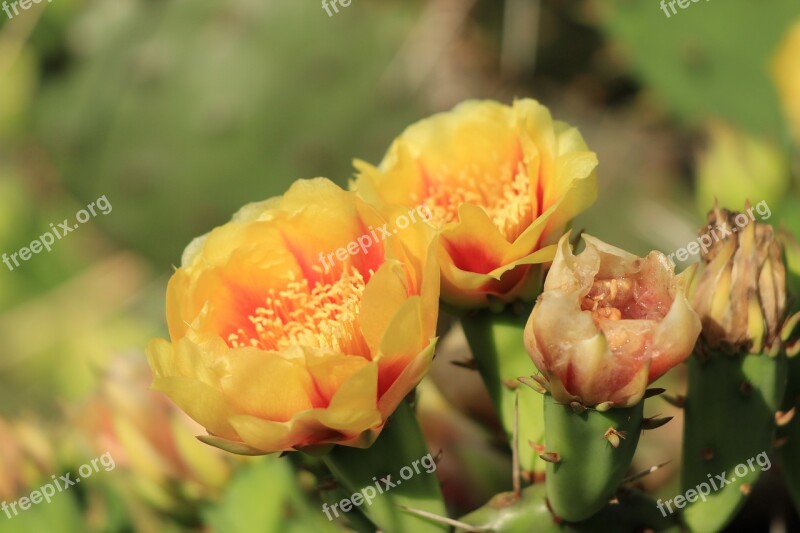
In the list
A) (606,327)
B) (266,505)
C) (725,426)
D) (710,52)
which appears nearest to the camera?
(606,327)

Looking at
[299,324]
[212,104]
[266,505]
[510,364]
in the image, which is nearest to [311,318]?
[299,324]

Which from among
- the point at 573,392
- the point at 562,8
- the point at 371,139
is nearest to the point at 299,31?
the point at 371,139

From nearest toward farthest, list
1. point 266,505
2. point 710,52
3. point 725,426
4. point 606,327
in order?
1. point 606,327
2. point 725,426
3. point 266,505
4. point 710,52

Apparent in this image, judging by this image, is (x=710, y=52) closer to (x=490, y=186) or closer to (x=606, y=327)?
(x=490, y=186)

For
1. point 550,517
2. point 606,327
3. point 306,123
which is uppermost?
point 306,123

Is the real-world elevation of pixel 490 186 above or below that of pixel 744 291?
above

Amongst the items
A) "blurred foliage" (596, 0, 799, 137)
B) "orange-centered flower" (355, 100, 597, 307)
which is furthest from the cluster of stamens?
"blurred foliage" (596, 0, 799, 137)

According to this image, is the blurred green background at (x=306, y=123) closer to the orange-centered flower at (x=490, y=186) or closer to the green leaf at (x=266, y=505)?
the green leaf at (x=266, y=505)

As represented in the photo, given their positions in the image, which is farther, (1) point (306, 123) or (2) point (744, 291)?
(1) point (306, 123)
